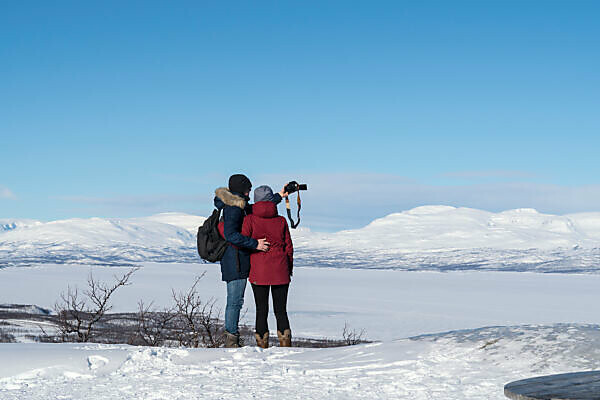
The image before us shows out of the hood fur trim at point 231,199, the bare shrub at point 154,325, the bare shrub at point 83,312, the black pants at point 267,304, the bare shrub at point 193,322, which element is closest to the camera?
the hood fur trim at point 231,199

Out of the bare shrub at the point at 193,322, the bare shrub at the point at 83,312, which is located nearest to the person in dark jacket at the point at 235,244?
the bare shrub at the point at 193,322

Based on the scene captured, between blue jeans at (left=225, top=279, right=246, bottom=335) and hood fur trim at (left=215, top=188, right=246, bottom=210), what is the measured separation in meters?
0.73

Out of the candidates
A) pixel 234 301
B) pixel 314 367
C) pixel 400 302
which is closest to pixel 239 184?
pixel 234 301

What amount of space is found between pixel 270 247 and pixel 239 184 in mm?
672

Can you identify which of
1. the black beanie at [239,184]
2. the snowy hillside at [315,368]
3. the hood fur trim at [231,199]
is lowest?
the snowy hillside at [315,368]

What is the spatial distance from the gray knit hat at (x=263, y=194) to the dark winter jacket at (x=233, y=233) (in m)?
0.11

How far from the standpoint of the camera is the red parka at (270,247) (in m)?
6.37

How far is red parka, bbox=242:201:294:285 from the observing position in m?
6.37

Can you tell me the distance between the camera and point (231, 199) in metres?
6.34

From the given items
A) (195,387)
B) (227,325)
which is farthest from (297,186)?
(195,387)

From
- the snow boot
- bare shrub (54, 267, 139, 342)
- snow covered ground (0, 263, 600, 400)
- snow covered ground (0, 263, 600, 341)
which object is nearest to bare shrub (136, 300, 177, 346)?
bare shrub (54, 267, 139, 342)

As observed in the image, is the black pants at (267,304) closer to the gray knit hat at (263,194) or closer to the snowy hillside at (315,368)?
the snowy hillside at (315,368)

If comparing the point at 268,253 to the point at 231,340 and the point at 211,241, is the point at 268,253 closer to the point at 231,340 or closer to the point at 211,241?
the point at 211,241

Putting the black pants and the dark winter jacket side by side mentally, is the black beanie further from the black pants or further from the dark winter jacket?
the black pants
